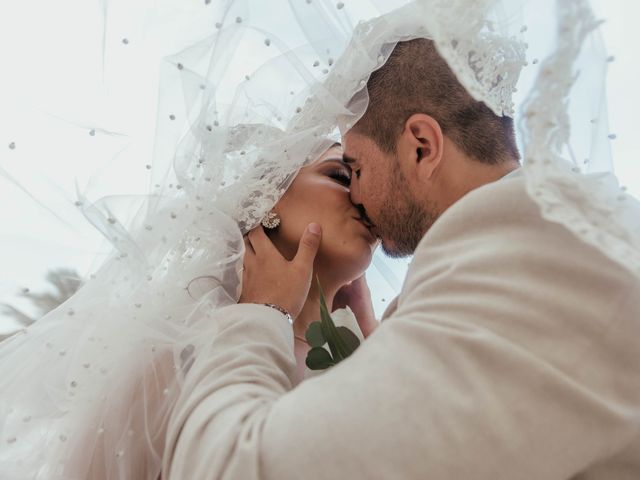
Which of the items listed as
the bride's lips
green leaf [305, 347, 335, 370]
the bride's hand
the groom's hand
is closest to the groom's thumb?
the groom's hand

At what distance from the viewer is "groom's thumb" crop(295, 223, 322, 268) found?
5.32 feet

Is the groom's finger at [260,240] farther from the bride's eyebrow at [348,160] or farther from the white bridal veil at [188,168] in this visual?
the bride's eyebrow at [348,160]

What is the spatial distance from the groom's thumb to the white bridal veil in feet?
0.41

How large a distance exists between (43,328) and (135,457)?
1.22 ft

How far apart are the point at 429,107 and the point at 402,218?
0.26 m

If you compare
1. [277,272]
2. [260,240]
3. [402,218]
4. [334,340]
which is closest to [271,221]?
[260,240]

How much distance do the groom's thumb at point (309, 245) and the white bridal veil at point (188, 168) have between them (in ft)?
0.41

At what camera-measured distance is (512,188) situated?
1.04 metres

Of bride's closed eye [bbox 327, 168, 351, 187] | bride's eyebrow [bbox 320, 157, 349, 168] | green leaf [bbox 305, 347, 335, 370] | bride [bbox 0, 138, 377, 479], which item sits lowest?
green leaf [bbox 305, 347, 335, 370]

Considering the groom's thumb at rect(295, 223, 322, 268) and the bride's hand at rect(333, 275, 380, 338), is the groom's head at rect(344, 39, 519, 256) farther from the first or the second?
the bride's hand at rect(333, 275, 380, 338)

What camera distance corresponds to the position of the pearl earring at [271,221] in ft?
5.73

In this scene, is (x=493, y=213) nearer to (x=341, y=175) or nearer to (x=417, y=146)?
(x=417, y=146)

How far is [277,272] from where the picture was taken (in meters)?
1.59

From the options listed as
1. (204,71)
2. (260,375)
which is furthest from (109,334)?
(204,71)
